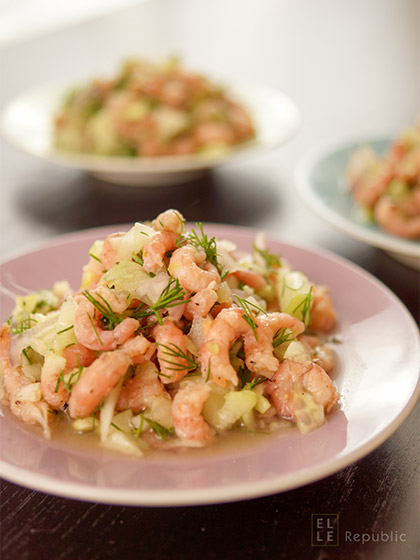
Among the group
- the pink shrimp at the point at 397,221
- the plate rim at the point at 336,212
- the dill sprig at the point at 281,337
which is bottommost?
the pink shrimp at the point at 397,221

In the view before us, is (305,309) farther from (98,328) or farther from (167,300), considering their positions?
(98,328)

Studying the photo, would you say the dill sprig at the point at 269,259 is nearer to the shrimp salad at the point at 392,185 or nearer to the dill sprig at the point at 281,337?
the dill sprig at the point at 281,337

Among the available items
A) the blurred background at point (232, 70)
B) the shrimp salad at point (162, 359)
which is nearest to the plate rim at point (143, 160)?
the blurred background at point (232, 70)

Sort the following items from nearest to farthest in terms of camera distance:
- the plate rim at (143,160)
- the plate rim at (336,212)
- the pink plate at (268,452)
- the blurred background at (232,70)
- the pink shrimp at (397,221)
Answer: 1. the pink plate at (268,452)
2. the plate rim at (336,212)
3. the pink shrimp at (397,221)
4. the plate rim at (143,160)
5. the blurred background at (232,70)

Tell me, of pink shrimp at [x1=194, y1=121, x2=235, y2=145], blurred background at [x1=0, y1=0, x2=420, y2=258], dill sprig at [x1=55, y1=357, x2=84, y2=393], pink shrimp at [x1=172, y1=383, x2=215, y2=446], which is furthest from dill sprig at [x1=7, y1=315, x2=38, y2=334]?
pink shrimp at [x1=194, y1=121, x2=235, y2=145]

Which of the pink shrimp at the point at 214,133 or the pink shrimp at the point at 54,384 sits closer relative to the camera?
the pink shrimp at the point at 54,384

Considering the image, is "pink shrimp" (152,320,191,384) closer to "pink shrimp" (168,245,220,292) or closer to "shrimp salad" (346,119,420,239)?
"pink shrimp" (168,245,220,292)

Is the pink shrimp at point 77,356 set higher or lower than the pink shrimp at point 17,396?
higher
